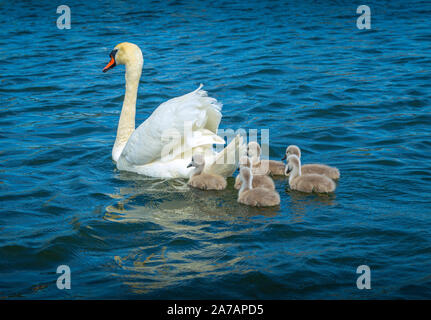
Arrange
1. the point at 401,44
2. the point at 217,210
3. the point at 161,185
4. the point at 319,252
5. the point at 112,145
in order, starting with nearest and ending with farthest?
1. the point at 319,252
2. the point at 217,210
3. the point at 161,185
4. the point at 112,145
5. the point at 401,44

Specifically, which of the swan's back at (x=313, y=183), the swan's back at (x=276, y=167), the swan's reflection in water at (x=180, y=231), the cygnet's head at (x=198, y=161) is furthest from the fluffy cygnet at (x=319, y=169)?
the cygnet's head at (x=198, y=161)

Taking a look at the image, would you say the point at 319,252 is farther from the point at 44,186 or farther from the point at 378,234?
the point at 44,186

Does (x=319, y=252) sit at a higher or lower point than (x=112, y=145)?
lower

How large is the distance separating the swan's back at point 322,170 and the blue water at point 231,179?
0.61 ft

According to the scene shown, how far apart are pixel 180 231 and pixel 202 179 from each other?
1178 mm

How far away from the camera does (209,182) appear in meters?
7.11

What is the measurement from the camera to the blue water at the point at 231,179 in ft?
17.2

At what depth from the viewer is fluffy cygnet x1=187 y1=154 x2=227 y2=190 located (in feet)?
23.4

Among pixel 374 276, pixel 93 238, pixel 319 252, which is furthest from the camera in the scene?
pixel 93 238

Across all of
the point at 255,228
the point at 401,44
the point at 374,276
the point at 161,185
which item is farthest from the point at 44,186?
the point at 401,44

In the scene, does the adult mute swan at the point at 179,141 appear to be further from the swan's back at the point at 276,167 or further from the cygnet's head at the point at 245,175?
the swan's back at the point at 276,167

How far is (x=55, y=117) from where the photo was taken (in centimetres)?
1077
